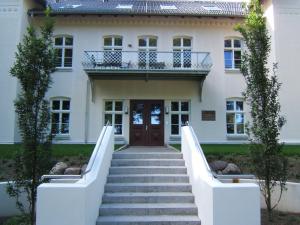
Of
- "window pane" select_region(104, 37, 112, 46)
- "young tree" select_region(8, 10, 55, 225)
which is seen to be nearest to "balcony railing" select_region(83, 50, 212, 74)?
"window pane" select_region(104, 37, 112, 46)

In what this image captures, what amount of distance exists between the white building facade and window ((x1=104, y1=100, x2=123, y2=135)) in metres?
0.05

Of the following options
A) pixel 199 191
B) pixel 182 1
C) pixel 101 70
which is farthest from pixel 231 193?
pixel 182 1

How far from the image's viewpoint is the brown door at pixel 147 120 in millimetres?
18016

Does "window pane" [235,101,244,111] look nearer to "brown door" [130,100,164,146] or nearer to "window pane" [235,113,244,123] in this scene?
"window pane" [235,113,244,123]

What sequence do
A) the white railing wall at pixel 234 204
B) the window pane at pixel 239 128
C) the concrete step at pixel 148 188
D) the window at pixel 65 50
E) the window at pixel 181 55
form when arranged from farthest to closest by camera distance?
1. the window at pixel 65 50
2. the window pane at pixel 239 128
3. the window at pixel 181 55
4. the concrete step at pixel 148 188
5. the white railing wall at pixel 234 204

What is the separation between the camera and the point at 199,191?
24.3ft

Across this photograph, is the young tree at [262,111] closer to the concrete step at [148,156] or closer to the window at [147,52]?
the concrete step at [148,156]

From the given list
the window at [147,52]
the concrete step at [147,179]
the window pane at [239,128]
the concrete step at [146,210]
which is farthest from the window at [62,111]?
the concrete step at [146,210]

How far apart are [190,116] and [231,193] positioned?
38.9ft

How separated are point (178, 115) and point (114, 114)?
3.45 metres

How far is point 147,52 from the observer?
17000mm

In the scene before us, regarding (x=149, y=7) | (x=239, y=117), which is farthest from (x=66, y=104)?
(x=239, y=117)

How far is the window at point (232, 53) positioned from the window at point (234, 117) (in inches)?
Result: 82.5

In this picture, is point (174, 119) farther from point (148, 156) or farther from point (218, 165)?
point (148, 156)
